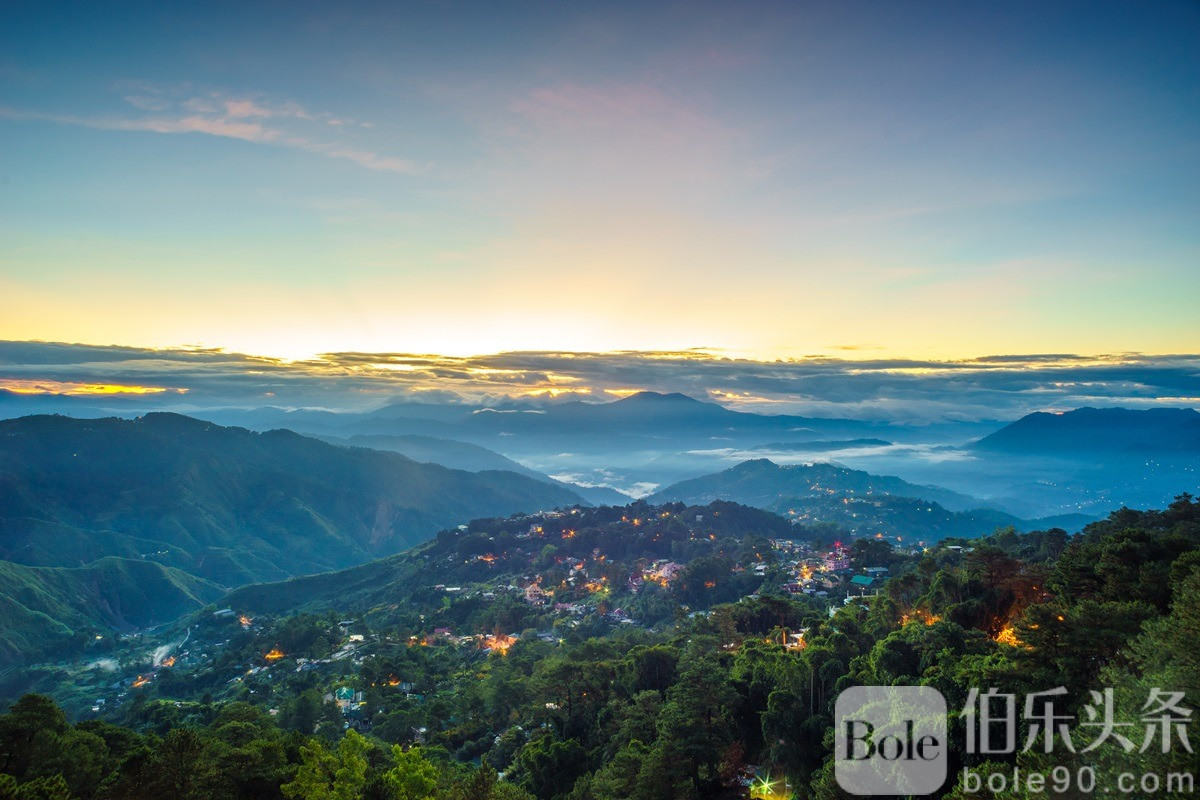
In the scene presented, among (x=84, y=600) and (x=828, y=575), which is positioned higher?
(x=828, y=575)

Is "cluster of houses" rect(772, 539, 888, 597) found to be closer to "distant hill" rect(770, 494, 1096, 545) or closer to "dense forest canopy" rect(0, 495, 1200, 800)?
"dense forest canopy" rect(0, 495, 1200, 800)

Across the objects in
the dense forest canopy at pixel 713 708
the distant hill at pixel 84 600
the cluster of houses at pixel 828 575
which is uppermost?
the dense forest canopy at pixel 713 708

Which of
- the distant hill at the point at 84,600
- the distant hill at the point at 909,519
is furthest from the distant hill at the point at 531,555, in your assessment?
the distant hill at the point at 909,519

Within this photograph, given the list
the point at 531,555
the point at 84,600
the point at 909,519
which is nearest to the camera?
the point at 531,555

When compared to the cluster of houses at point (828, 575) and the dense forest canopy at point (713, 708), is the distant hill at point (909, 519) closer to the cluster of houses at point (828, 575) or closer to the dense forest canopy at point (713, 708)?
the cluster of houses at point (828, 575)

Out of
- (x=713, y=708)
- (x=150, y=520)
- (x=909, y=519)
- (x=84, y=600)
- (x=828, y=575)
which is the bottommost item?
(x=84, y=600)

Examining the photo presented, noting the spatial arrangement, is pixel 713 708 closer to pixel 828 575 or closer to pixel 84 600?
pixel 828 575

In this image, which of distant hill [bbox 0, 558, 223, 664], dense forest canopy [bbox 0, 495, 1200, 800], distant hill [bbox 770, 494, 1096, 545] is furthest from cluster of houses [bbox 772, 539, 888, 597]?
distant hill [bbox 0, 558, 223, 664]

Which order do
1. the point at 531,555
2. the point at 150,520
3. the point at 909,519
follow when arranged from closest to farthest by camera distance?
the point at 531,555, the point at 909,519, the point at 150,520

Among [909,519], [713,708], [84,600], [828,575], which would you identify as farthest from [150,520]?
[909,519]
